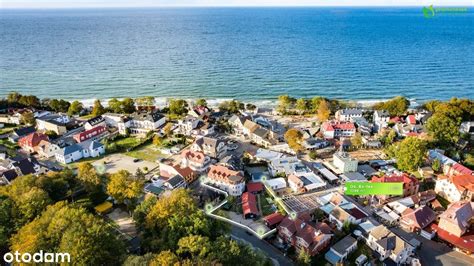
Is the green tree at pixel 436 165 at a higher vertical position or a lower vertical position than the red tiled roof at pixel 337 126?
lower

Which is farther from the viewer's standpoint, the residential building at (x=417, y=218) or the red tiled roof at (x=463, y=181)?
the red tiled roof at (x=463, y=181)

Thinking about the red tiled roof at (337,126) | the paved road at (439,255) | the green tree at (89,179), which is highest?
the green tree at (89,179)

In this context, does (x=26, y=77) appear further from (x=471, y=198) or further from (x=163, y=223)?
(x=471, y=198)

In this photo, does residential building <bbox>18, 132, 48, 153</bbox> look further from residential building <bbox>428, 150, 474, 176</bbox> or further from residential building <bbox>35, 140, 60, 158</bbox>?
residential building <bbox>428, 150, 474, 176</bbox>

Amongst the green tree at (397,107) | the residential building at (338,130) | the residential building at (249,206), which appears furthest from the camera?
the green tree at (397,107)

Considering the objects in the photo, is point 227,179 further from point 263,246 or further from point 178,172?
point 263,246

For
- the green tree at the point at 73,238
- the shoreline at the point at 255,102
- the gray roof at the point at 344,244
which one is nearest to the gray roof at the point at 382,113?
the shoreline at the point at 255,102

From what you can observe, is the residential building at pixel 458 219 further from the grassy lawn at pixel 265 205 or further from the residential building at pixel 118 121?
the residential building at pixel 118 121
